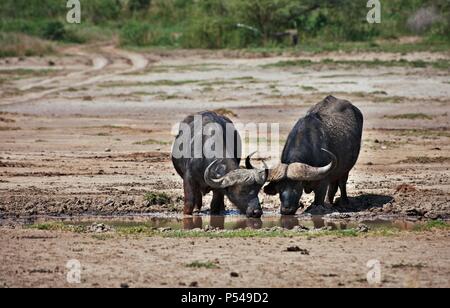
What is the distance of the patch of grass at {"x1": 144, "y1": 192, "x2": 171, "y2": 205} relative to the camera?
15598 millimetres

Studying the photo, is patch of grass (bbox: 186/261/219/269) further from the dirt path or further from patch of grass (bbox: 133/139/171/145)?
patch of grass (bbox: 133/139/171/145)

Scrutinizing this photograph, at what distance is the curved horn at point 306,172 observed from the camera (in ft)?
47.1

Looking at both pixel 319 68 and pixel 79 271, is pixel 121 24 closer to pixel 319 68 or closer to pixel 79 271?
pixel 319 68

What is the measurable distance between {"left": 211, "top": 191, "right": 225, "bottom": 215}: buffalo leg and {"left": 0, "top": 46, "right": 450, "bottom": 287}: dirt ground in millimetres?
726

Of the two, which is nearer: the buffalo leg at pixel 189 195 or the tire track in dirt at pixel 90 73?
the buffalo leg at pixel 189 195

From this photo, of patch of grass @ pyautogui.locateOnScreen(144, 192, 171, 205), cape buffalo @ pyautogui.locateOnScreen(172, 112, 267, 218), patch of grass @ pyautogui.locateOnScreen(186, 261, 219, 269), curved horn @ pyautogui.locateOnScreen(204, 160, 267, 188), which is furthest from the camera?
patch of grass @ pyautogui.locateOnScreen(144, 192, 171, 205)

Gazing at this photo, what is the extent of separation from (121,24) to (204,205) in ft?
152

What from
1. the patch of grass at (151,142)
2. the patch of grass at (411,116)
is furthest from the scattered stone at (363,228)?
the patch of grass at (411,116)

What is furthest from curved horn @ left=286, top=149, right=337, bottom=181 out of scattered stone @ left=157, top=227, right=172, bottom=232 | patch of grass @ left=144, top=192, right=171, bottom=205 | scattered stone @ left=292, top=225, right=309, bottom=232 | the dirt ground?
patch of grass @ left=144, top=192, right=171, bottom=205

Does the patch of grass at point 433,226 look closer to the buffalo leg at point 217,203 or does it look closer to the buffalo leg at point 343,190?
the buffalo leg at point 343,190

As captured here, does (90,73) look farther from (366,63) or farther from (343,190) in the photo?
(343,190)

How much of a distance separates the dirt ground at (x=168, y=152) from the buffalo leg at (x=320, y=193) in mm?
396

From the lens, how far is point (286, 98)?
29.5 m
